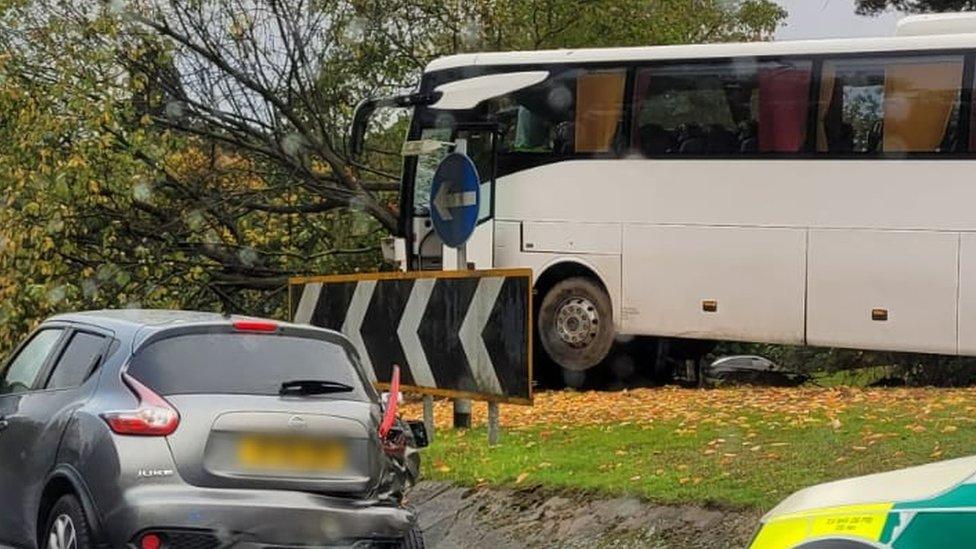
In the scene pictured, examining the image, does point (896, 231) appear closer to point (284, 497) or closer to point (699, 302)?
point (699, 302)

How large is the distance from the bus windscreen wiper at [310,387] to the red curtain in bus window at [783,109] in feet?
31.1

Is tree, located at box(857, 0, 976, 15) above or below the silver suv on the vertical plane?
above

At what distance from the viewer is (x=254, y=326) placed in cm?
727

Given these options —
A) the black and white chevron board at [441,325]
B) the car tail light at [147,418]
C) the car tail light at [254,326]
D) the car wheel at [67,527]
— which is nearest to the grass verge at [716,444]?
the black and white chevron board at [441,325]

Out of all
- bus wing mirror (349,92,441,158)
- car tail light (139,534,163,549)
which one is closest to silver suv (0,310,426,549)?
car tail light (139,534,163,549)

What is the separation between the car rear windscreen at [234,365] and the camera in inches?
271

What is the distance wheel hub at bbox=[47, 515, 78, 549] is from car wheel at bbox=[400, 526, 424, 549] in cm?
153

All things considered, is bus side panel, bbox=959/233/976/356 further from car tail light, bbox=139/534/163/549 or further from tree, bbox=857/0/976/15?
tree, bbox=857/0/976/15

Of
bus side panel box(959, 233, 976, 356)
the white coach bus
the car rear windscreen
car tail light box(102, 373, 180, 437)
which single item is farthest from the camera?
the white coach bus

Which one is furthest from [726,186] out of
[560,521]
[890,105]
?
[560,521]

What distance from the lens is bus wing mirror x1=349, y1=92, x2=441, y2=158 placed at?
1781cm

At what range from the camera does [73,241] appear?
1883 centimetres

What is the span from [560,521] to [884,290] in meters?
7.52

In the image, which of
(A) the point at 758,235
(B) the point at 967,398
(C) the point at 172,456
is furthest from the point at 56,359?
(A) the point at 758,235
